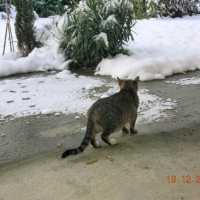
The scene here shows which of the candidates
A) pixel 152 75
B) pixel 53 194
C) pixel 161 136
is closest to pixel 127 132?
pixel 161 136

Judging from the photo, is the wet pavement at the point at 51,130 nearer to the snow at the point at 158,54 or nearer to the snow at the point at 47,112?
the snow at the point at 47,112

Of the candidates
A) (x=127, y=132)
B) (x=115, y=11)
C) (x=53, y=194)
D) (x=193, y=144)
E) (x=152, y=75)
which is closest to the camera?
(x=53, y=194)

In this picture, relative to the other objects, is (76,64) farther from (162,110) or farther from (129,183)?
(129,183)

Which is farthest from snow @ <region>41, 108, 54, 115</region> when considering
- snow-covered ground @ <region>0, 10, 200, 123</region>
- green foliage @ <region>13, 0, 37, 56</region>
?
green foliage @ <region>13, 0, 37, 56</region>

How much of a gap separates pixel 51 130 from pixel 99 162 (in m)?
1.04

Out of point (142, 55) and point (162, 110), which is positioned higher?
point (142, 55)

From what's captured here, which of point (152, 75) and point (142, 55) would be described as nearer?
point (152, 75)

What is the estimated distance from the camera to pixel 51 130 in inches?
125

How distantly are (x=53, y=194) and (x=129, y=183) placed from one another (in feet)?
2.15

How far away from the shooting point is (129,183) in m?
2.04

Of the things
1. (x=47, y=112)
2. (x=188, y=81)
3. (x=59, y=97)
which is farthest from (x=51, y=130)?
(x=188, y=81)

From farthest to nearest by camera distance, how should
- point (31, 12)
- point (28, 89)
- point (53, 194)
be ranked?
point (31, 12) < point (28, 89) < point (53, 194)

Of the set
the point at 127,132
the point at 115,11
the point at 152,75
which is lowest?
the point at 127,132
